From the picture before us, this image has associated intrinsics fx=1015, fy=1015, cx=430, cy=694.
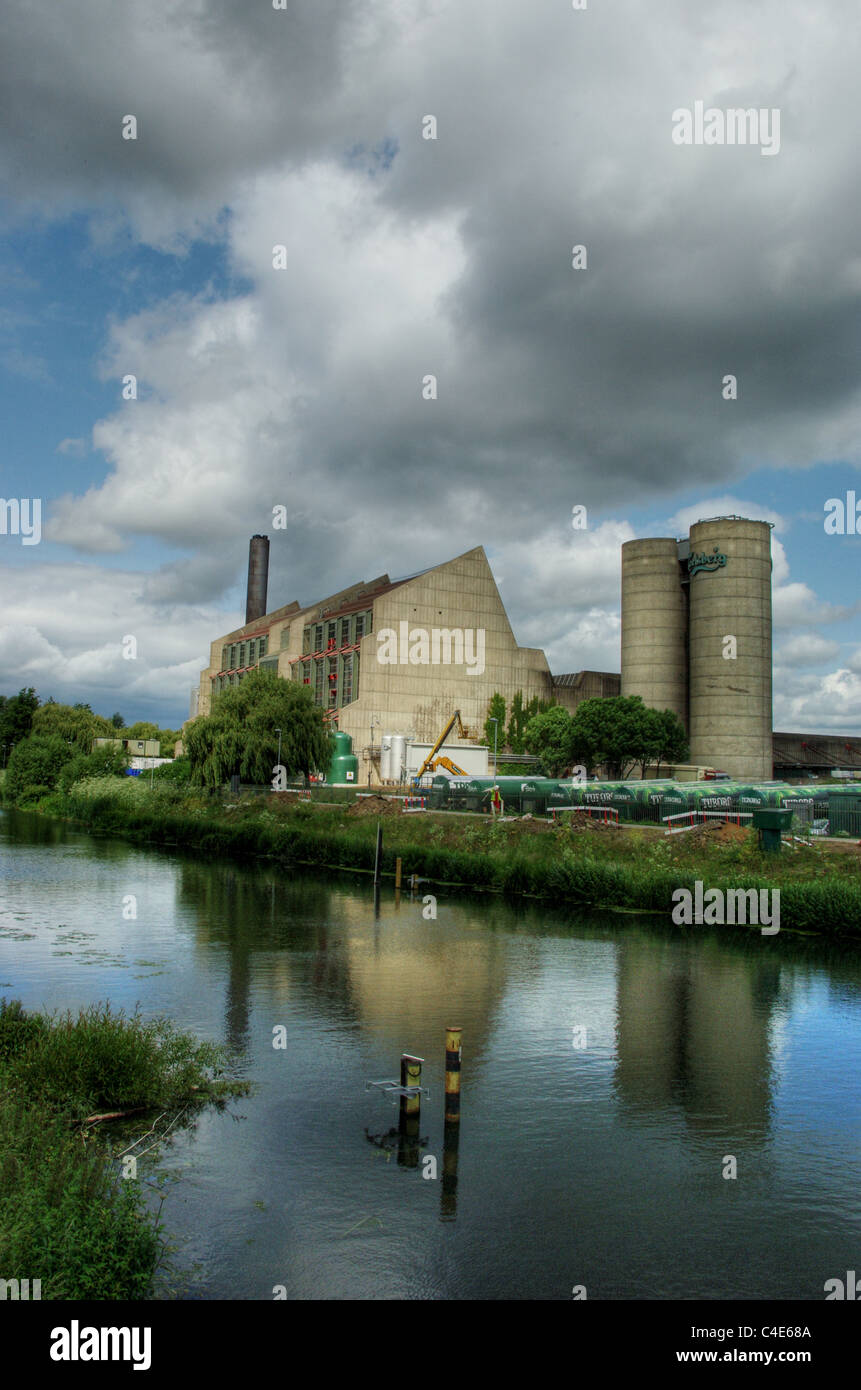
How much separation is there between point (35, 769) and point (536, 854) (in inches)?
2572

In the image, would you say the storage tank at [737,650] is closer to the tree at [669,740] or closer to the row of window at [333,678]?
the tree at [669,740]

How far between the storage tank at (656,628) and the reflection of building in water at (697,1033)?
80.7m

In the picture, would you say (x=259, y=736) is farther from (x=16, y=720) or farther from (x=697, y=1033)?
(x=16, y=720)

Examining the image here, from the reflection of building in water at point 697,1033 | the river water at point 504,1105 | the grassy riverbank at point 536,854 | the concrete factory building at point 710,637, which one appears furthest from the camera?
the concrete factory building at point 710,637

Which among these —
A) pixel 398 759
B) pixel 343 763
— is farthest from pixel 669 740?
pixel 343 763

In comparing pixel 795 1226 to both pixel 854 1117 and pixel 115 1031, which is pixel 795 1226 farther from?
pixel 115 1031

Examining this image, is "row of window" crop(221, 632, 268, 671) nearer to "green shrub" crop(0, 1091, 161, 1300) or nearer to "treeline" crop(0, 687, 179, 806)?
"treeline" crop(0, 687, 179, 806)

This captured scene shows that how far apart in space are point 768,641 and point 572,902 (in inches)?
2991

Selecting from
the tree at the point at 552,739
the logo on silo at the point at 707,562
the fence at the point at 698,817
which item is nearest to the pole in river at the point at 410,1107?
the fence at the point at 698,817

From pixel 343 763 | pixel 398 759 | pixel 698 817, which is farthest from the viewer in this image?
pixel 398 759

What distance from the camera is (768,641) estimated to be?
10488 centimetres

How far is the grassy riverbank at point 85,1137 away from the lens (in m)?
7.82

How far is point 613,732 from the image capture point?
87.2 meters

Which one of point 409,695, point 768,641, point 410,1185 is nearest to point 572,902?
point 410,1185
